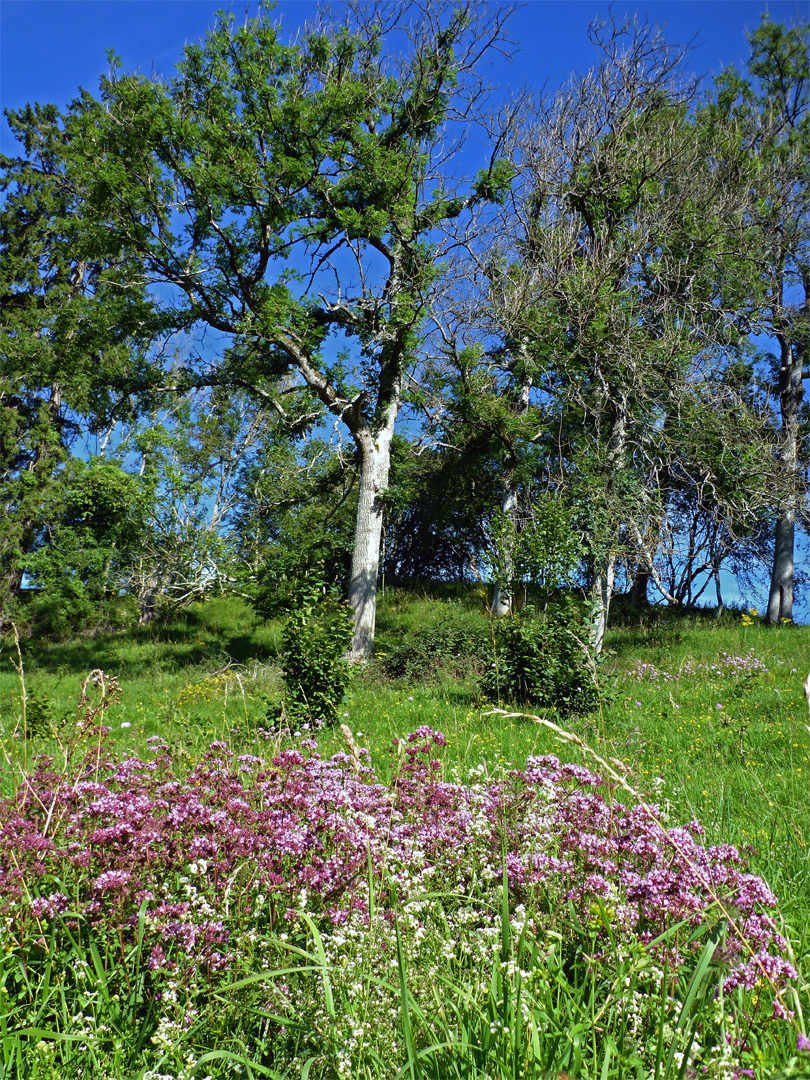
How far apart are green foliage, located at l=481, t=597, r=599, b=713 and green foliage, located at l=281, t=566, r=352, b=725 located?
6.36 feet

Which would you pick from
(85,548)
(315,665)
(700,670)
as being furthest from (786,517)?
(85,548)

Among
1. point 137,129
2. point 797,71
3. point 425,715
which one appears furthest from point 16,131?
point 425,715

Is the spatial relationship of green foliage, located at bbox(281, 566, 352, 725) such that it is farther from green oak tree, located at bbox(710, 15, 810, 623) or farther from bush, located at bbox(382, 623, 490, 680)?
A: green oak tree, located at bbox(710, 15, 810, 623)

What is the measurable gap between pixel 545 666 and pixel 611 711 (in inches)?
36.7

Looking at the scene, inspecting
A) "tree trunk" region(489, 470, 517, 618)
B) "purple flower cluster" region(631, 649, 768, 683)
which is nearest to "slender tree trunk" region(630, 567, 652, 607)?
"tree trunk" region(489, 470, 517, 618)

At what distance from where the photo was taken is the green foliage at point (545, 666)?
308 inches

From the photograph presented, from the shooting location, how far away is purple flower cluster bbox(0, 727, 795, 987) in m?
2.10

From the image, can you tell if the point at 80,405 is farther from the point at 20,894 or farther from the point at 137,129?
the point at 20,894

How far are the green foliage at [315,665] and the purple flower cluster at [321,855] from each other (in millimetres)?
4977

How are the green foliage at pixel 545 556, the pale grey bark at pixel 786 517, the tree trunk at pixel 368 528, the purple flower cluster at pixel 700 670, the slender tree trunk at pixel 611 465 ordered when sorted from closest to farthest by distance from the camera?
1. the green foliage at pixel 545 556
2. the purple flower cluster at pixel 700 670
3. the slender tree trunk at pixel 611 465
4. the tree trunk at pixel 368 528
5. the pale grey bark at pixel 786 517

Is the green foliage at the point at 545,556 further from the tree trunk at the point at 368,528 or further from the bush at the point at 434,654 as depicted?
the tree trunk at the point at 368,528

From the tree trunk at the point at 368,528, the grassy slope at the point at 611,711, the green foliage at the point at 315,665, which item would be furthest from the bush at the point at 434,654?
the green foliage at the point at 315,665

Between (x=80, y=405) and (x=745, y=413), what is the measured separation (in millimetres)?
19908

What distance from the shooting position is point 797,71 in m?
18.3
